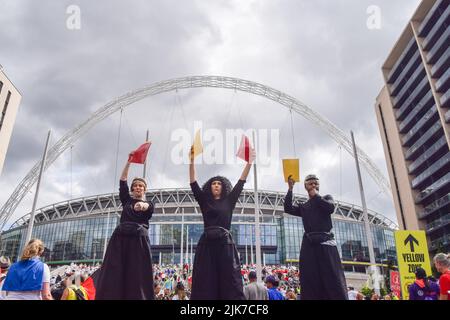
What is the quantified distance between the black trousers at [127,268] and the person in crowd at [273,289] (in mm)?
2594

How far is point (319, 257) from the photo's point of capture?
525 cm

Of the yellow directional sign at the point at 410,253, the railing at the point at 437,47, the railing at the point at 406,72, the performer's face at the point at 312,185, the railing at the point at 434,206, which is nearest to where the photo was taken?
the performer's face at the point at 312,185

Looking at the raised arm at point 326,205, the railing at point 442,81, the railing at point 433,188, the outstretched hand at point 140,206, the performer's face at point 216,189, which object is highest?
the railing at point 442,81

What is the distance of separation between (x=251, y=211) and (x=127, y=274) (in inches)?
3527

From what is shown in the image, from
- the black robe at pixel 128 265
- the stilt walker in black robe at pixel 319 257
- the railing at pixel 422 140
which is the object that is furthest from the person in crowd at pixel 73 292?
the railing at pixel 422 140

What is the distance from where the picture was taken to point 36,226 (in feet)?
288

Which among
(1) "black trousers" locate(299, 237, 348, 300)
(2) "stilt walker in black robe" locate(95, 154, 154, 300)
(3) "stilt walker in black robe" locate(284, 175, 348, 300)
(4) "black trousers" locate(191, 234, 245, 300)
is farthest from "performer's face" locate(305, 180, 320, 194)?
(2) "stilt walker in black robe" locate(95, 154, 154, 300)

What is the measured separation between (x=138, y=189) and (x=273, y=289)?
317 cm

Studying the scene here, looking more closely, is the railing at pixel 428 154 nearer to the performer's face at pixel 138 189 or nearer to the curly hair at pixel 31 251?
the performer's face at pixel 138 189

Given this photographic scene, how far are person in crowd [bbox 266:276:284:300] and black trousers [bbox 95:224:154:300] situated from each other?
2594mm

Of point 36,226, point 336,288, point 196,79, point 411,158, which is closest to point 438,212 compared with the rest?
point 411,158

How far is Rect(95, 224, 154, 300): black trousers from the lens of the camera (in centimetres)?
473

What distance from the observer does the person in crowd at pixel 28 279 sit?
4.77 metres
